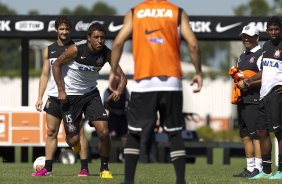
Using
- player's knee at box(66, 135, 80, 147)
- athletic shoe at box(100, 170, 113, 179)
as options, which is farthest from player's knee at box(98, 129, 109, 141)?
athletic shoe at box(100, 170, 113, 179)

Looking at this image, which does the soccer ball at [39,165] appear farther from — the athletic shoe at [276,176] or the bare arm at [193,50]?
the bare arm at [193,50]

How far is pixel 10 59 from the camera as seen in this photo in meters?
106

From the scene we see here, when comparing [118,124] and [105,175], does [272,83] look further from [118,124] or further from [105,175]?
[118,124]

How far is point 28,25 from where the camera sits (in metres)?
22.4

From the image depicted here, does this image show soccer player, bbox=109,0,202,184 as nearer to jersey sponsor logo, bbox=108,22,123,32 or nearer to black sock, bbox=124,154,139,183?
black sock, bbox=124,154,139,183

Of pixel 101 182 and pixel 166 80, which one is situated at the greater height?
pixel 166 80

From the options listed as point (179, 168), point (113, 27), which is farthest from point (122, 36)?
point (113, 27)

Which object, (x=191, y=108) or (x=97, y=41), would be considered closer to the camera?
(x=97, y=41)

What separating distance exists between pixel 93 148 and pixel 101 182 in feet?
40.9

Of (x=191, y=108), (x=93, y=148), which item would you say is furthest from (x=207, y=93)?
(x=93, y=148)

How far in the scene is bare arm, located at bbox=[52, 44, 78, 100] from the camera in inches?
540

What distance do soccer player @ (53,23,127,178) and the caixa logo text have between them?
852 centimetres

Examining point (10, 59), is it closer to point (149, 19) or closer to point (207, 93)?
point (207, 93)

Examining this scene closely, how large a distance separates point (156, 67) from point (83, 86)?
354 centimetres
